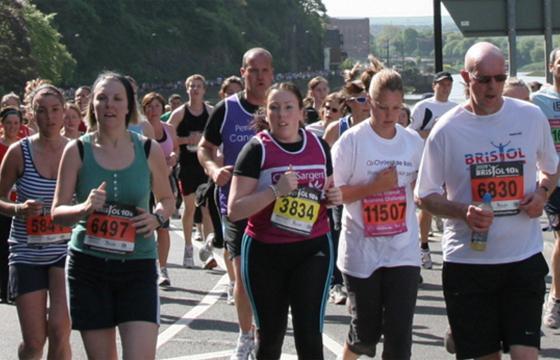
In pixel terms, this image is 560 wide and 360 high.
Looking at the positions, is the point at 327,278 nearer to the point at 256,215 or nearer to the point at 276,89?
the point at 256,215

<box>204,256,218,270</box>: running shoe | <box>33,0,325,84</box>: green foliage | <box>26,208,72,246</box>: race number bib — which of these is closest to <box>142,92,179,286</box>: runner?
<box>204,256,218,270</box>: running shoe

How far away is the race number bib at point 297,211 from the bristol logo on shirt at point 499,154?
95 cm

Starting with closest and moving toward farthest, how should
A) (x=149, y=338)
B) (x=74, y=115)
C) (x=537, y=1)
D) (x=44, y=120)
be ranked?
(x=149, y=338)
(x=44, y=120)
(x=74, y=115)
(x=537, y=1)

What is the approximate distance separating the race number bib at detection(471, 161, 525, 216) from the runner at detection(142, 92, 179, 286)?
207 inches

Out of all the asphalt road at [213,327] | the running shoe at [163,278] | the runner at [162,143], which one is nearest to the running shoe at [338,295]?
the asphalt road at [213,327]

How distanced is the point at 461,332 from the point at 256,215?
50.4 inches

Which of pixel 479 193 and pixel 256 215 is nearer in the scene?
pixel 479 193

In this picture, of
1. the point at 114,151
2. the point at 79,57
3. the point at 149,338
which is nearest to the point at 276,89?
the point at 114,151

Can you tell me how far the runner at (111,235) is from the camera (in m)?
6.27

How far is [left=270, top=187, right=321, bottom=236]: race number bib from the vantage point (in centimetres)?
700

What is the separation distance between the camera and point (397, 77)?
7402 mm

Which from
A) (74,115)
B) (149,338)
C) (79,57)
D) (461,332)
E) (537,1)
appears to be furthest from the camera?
(79,57)

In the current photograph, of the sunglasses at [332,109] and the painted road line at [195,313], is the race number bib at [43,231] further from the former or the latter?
the sunglasses at [332,109]

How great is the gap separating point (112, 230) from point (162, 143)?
6.97m
